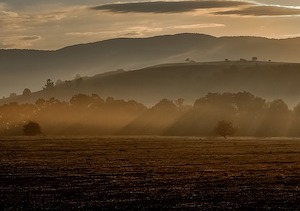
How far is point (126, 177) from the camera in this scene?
189 ft

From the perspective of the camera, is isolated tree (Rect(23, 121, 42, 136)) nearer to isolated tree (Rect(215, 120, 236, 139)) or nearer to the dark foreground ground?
isolated tree (Rect(215, 120, 236, 139))

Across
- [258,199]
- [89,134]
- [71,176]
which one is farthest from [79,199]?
[89,134]

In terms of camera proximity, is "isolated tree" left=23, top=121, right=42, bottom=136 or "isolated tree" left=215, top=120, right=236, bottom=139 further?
"isolated tree" left=23, top=121, right=42, bottom=136

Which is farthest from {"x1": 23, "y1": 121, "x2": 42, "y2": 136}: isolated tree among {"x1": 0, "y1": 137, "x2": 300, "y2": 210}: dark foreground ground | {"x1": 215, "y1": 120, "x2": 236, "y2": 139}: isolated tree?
{"x1": 0, "y1": 137, "x2": 300, "y2": 210}: dark foreground ground

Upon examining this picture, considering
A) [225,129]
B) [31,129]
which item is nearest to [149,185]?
[225,129]

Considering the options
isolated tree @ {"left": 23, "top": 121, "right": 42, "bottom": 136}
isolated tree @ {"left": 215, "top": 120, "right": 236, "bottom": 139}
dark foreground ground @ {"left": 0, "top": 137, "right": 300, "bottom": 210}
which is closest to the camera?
dark foreground ground @ {"left": 0, "top": 137, "right": 300, "bottom": 210}

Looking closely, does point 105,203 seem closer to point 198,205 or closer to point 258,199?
point 198,205

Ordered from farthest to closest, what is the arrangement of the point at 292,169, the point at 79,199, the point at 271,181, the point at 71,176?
the point at 292,169 < the point at 71,176 < the point at 271,181 < the point at 79,199

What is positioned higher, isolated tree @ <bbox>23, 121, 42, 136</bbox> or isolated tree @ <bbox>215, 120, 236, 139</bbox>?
isolated tree @ <bbox>23, 121, 42, 136</bbox>

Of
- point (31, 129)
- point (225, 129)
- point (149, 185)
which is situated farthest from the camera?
point (31, 129)

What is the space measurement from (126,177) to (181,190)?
35.3 ft

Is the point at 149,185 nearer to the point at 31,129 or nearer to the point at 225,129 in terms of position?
the point at 225,129

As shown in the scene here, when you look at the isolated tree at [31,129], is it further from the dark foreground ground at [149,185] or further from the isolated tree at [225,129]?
the dark foreground ground at [149,185]

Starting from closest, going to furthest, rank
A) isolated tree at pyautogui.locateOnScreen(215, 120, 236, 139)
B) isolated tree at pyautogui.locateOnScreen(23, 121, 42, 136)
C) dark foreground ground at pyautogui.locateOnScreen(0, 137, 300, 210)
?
dark foreground ground at pyautogui.locateOnScreen(0, 137, 300, 210) → isolated tree at pyautogui.locateOnScreen(215, 120, 236, 139) → isolated tree at pyautogui.locateOnScreen(23, 121, 42, 136)
